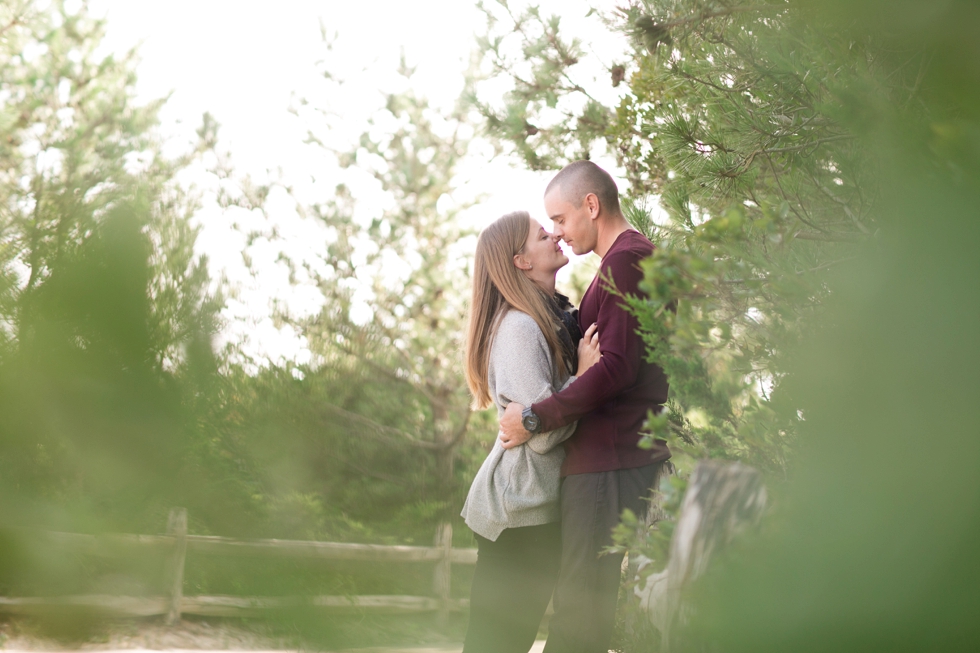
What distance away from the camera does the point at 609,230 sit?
7.84 feet

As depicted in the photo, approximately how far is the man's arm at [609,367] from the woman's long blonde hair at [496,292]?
0.29 m

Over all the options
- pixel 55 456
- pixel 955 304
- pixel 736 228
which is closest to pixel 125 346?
pixel 55 456

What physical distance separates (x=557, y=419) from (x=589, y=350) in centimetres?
27

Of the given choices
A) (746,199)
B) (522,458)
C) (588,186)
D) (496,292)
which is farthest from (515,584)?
(746,199)

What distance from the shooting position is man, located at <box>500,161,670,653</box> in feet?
6.55

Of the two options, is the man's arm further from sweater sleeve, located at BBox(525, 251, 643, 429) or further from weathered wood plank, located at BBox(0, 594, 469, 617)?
weathered wood plank, located at BBox(0, 594, 469, 617)

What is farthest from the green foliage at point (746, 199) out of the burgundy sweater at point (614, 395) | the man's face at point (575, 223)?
the man's face at point (575, 223)

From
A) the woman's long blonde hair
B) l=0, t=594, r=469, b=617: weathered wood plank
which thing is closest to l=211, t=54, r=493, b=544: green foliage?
the woman's long blonde hair

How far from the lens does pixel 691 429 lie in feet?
6.24

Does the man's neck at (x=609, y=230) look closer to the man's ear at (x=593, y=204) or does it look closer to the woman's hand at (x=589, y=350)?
the man's ear at (x=593, y=204)

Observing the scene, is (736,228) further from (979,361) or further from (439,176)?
(439,176)

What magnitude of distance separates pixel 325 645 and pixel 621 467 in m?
1.49

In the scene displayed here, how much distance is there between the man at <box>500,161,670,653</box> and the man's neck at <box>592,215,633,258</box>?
0.48 feet

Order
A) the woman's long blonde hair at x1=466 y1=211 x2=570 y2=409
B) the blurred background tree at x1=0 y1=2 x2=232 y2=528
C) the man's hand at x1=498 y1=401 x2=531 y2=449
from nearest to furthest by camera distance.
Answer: the blurred background tree at x1=0 y1=2 x2=232 y2=528
the man's hand at x1=498 y1=401 x2=531 y2=449
the woman's long blonde hair at x1=466 y1=211 x2=570 y2=409
